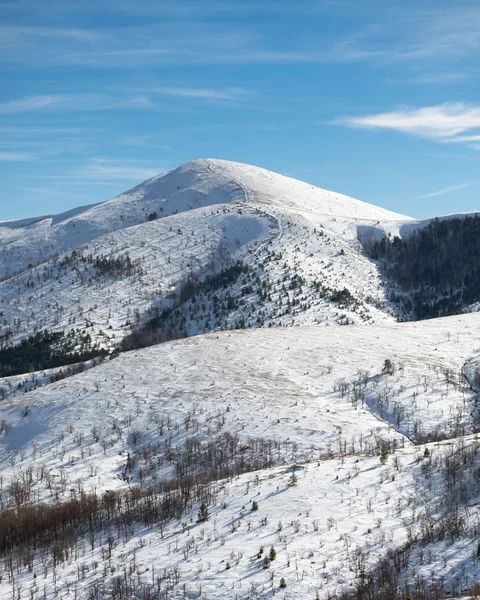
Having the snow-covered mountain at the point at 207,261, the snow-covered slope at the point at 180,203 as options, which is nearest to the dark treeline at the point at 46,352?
the snow-covered mountain at the point at 207,261

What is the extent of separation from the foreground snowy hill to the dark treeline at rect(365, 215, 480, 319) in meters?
25.4

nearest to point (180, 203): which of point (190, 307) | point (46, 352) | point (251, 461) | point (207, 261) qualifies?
point (207, 261)

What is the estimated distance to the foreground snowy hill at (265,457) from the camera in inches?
429

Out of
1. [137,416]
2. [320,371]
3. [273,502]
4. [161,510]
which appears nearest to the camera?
[273,502]

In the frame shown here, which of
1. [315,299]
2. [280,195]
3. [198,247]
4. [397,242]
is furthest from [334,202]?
[315,299]

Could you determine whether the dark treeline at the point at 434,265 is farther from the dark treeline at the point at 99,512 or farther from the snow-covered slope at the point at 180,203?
the dark treeline at the point at 99,512

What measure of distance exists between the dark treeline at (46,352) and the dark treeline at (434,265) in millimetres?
30897

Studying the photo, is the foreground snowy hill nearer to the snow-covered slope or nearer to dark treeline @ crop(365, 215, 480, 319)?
dark treeline @ crop(365, 215, 480, 319)

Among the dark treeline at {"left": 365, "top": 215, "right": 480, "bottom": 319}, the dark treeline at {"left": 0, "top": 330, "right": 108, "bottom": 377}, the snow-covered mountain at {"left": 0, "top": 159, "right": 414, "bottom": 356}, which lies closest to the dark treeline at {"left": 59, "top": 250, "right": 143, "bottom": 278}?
the snow-covered mountain at {"left": 0, "top": 159, "right": 414, "bottom": 356}

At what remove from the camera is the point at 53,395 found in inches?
1083

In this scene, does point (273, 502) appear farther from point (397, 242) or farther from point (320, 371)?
point (397, 242)

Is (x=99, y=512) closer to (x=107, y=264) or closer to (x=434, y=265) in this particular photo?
(x=434, y=265)

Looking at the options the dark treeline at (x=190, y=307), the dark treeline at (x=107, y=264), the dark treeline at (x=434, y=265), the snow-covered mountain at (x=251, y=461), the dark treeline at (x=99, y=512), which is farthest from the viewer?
the dark treeline at (x=107, y=264)

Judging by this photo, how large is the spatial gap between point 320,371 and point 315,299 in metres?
29.4
